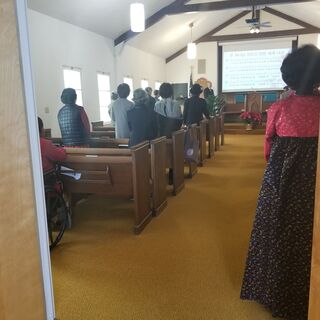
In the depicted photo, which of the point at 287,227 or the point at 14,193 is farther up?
the point at 14,193

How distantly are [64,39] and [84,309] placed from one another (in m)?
4.80

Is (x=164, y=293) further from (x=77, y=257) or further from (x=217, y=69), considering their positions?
(x=217, y=69)

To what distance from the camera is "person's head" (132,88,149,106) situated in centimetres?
317

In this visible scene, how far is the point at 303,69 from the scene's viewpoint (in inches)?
58.5

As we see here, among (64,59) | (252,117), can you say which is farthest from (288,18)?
(64,59)

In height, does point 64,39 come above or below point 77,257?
above

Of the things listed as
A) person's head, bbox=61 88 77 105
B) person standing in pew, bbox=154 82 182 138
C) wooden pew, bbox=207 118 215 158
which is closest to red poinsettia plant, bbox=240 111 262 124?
wooden pew, bbox=207 118 215 158

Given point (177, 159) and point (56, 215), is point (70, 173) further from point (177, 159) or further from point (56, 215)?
point (177, 159)

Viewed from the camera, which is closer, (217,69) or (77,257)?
(77,257)

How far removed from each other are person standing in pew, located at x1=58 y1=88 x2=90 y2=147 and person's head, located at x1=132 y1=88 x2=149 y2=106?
1.76 ft

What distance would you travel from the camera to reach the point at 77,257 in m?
2.38

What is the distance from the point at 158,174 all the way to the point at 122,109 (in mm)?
1078

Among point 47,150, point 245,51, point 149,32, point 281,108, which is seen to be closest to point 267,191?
point 281,108

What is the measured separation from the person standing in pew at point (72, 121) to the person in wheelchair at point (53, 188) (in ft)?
2.14
